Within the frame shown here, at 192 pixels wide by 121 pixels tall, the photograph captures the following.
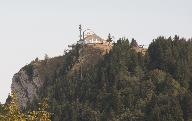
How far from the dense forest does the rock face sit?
5467mm

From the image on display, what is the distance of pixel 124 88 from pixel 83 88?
10870 millimetres

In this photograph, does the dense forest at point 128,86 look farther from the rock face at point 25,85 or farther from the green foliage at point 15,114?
the green foliage at point 15,114

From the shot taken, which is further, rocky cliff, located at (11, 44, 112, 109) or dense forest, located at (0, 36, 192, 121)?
rocky cliff, located at (11, 44, 112, 109)

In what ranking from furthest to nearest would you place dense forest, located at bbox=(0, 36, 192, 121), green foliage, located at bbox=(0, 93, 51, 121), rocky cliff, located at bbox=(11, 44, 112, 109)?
rocky cliff, located at bbox=(11, 44, 112, 109) → dense forest, located at bbox=(0, 36, 192, 121) → green foliage, located at bbox=(0, 93, 51, 121)

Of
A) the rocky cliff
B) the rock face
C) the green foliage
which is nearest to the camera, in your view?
the green foliage

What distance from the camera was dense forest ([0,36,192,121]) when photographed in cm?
9519

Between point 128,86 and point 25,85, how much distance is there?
37.6m

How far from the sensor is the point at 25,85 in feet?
438

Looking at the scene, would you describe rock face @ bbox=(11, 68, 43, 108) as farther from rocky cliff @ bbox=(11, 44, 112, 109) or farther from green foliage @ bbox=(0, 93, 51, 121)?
green foliage @ bbox=(0, 93, 51, 121)

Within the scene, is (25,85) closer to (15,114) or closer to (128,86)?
(128,86)

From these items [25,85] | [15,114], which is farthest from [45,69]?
[15,114]

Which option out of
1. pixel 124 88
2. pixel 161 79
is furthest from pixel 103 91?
pixel 161 79

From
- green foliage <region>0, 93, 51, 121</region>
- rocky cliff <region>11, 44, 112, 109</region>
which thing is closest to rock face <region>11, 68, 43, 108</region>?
rocky cliff <region>11, 44, 112, 109</region>

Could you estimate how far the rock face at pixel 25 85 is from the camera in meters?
129
